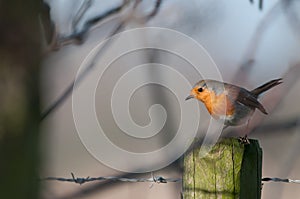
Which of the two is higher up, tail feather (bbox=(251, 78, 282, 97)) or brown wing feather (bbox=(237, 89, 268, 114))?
tail feather (bbox=(251, 78, 282, 97))

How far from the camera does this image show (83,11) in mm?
1822

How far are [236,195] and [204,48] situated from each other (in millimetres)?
1471

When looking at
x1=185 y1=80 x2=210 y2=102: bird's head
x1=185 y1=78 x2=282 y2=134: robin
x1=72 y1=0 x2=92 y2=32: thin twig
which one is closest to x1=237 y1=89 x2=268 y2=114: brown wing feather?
x1=185 y1=78 x2=282 y2=134: robin

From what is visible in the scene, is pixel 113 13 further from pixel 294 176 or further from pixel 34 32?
pixel 294 176

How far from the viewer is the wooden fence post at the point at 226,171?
1.34 metres

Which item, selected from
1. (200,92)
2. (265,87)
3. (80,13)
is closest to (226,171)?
(80,13)

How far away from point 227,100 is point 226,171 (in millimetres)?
1312

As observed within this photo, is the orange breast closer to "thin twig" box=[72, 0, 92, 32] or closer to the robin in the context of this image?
the robin

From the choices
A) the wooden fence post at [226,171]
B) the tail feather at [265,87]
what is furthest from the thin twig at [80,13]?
the tail feather at [265,87]

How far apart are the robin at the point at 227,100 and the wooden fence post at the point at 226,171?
1054mm

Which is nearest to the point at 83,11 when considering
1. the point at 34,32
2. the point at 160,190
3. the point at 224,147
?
the point at 224,147

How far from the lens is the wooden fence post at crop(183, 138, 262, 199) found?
52.7 inches

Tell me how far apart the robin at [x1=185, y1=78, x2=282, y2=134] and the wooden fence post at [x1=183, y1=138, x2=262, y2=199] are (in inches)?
41.5

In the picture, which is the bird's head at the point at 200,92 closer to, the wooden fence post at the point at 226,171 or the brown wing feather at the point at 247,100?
the brown wing feather at the point at 247,100
